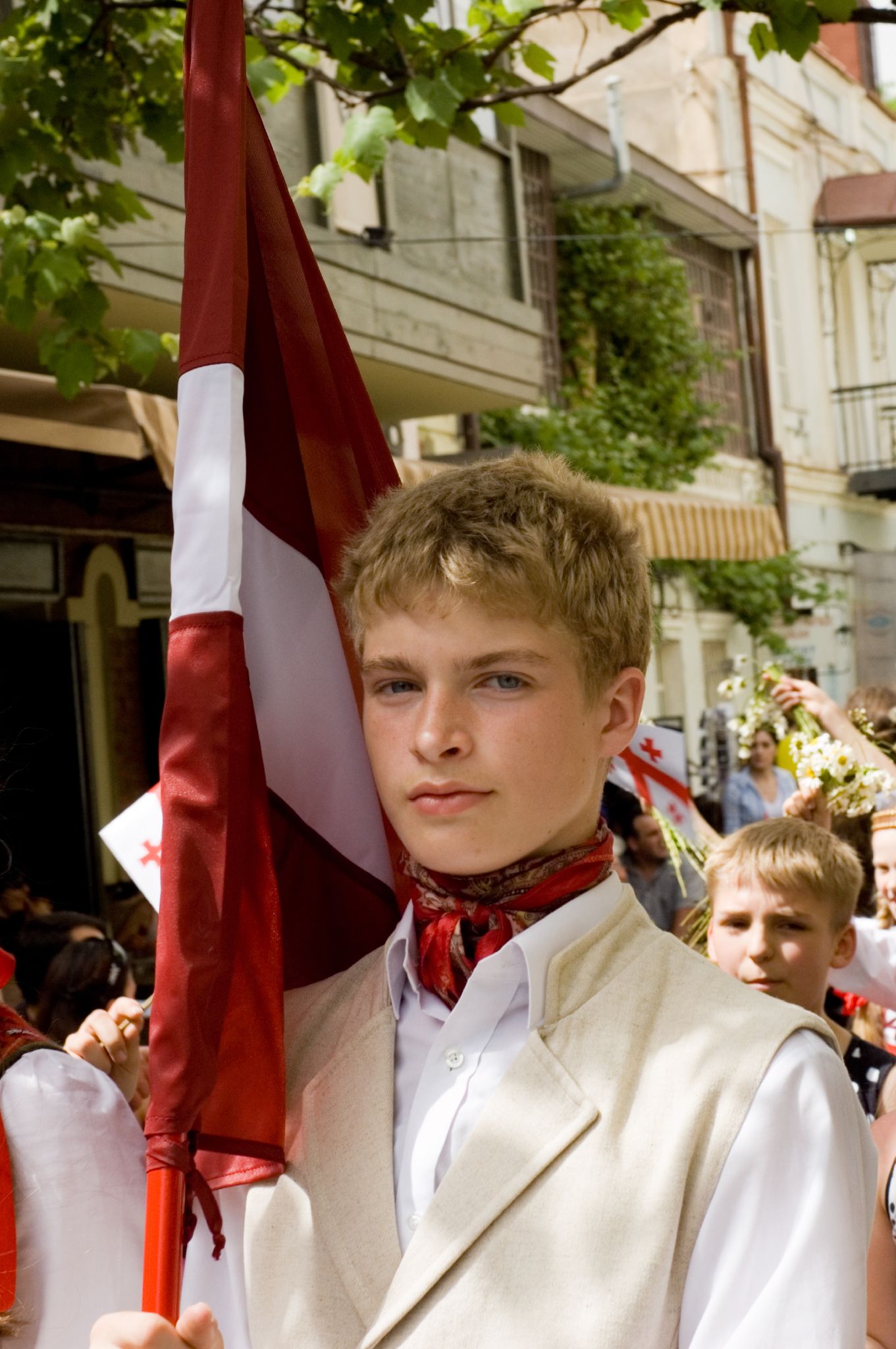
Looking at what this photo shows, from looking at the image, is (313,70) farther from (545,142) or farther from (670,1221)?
(545,142)

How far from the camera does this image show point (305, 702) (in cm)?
202

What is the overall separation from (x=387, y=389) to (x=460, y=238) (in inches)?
42.6

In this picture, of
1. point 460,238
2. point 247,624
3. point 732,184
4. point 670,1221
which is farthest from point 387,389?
point 732,184

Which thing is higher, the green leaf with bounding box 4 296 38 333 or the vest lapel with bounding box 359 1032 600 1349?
the green leaf with bounding box 4 296 38 333

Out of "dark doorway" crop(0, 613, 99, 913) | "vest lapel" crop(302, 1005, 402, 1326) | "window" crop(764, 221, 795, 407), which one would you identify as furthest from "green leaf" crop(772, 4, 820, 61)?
"window" crop(764, 221, 795, 407)

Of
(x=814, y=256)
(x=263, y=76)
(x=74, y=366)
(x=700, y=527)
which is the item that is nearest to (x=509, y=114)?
(x=263, y=76)

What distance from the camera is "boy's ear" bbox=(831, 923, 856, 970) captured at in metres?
3.50

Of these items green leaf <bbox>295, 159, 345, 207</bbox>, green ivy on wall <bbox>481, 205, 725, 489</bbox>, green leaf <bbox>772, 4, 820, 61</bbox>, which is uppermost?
green ivy on wall <bbox>481, 205, 725, 489</bbox>

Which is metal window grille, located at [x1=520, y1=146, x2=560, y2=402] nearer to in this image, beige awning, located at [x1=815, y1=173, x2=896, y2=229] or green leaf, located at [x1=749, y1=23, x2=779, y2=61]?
beige awning, located at [x1=815, y1=173, x2=896, y2=229]

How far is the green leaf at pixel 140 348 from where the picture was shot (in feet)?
15.3

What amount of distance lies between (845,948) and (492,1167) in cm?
214

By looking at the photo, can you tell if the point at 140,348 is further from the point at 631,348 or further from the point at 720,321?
the point at 720,321

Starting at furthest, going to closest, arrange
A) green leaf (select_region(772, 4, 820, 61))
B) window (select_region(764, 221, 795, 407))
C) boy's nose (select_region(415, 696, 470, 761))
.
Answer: window (select_region(764, 221, 795, 407)), green leaf (select_region(772, 4, 820, 61)), boy's nose (select_region(415, 696, 470, 761))

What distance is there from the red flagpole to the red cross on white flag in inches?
40.0
